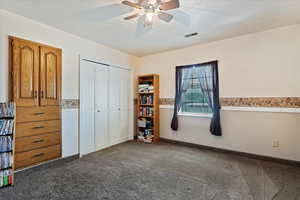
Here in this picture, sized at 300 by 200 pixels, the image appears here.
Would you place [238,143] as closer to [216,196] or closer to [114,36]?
[216,196]

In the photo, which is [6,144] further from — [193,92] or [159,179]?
[193,92]

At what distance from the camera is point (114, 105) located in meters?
4.19

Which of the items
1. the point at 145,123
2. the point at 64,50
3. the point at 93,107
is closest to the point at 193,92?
the point at 145,123

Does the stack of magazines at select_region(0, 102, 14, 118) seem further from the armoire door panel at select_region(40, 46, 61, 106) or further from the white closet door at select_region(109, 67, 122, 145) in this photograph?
the white closet door at select_region(109, 67, 122, 145)

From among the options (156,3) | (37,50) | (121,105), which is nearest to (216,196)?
(156,3)

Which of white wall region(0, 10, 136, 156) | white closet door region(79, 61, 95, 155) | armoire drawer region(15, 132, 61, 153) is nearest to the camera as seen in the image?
white wall region(0, 10, 136, 156)

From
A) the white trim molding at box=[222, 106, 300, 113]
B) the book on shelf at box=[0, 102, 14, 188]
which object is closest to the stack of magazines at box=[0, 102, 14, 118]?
the book on shelf at box=[0, 102, 14, 188]

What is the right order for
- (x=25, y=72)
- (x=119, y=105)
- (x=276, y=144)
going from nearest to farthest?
(x=25, y=72), (x=276, y=144), (x=119, y=105)

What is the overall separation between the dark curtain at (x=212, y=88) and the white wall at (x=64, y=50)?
7.50 feet

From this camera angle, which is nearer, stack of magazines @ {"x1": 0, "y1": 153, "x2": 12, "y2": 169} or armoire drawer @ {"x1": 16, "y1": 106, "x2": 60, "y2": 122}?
stack of magazines @ {"x1": 0, "y1": 153, "x2": 12, "y2": 169}

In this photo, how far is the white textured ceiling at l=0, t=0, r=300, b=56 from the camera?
221 centimetres

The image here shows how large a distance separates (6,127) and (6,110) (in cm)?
23

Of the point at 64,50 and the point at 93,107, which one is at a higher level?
the point at 64,50

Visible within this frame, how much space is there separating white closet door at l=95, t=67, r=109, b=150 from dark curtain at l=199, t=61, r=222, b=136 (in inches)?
91.9
